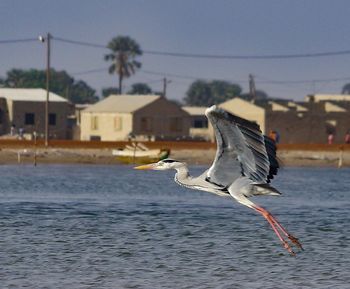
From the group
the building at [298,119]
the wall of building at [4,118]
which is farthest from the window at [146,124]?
the wall of building at [4,118]

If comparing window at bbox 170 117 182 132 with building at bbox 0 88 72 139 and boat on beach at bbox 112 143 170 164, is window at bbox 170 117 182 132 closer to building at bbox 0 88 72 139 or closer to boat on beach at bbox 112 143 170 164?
building at bbox 0 88 72 139

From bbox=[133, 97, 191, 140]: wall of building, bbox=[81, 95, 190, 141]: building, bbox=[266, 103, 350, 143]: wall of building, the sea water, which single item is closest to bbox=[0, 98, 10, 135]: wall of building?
bbox=[81, 95, 190, 141]: building

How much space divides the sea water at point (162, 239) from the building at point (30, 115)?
4819 cm

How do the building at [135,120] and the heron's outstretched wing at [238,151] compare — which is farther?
the building at [135,120]

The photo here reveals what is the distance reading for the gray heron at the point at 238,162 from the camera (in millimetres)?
18938

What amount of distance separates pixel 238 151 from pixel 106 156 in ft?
189

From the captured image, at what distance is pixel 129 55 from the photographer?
7057 inches

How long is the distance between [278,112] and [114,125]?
14.1 meters

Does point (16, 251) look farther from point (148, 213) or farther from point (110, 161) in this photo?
point (110, 161)

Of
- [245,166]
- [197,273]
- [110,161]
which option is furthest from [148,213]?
[110,161]

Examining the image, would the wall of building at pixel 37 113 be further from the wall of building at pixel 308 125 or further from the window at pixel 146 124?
the wall of building at pixel 308 125

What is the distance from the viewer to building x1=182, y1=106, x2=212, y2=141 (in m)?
104

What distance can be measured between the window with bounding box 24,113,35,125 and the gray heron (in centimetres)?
8197

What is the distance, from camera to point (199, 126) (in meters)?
116
